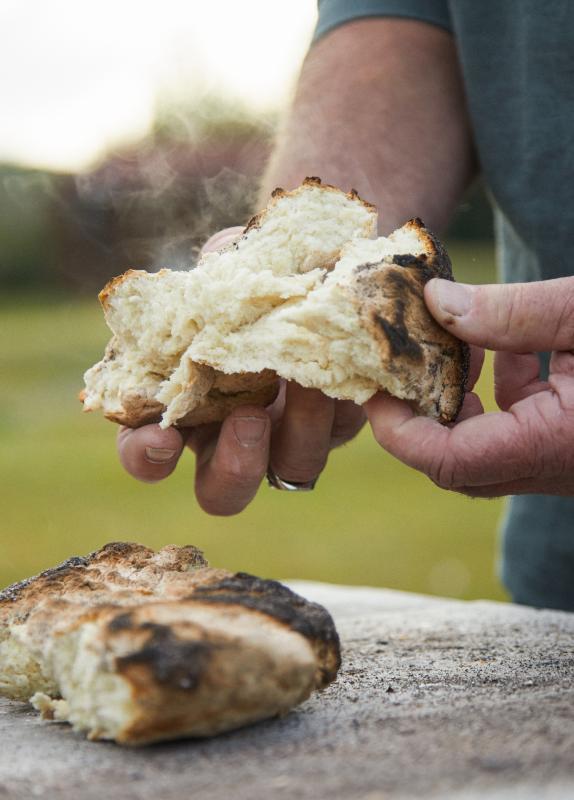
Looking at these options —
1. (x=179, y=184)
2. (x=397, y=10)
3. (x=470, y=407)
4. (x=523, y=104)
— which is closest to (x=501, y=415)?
(x=470, y=407)

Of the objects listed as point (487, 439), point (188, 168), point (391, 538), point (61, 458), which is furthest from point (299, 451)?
point (61, 458)

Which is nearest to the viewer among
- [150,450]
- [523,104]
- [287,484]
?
[150,450]

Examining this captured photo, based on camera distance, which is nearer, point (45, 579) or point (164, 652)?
point (164, 652)

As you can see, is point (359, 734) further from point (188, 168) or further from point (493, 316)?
point (188, 168)

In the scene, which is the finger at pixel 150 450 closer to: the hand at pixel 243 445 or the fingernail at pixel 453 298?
the hand at pixel 243 445

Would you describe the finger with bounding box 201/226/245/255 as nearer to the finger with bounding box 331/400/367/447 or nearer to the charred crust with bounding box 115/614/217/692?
the finger with bounding box 331/400/367/447

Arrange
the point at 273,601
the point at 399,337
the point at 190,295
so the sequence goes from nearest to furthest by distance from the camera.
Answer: the point at 273,601
the point at 399,337
the point at 190,295

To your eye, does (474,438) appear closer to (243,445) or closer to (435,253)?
(435,253)
